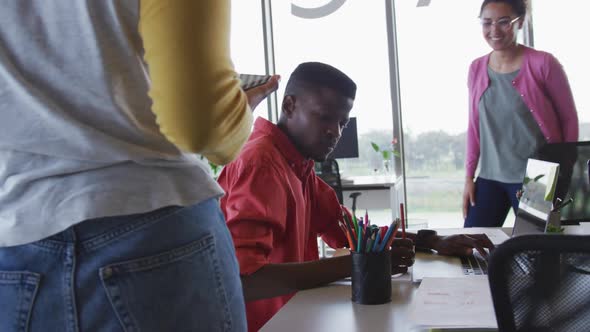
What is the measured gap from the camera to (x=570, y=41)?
5188 millimetres

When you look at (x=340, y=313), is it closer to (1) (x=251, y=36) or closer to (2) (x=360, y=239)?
(2) (x=360, y=239)

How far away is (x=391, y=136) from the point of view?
5.93 meters

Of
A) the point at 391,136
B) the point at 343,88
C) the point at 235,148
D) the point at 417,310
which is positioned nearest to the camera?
the point at 235,148

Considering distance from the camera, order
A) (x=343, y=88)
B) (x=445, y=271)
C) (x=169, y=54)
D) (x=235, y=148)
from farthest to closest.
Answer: (x=343, y=88) < (x=445, y=271) < (x=235, y=148) < (x=169, y=54)

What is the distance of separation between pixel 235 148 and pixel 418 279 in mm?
926

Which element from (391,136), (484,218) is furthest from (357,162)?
(484,218)

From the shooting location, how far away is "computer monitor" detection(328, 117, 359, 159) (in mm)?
5359

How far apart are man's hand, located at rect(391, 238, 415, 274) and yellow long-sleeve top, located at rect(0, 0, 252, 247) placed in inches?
38.5

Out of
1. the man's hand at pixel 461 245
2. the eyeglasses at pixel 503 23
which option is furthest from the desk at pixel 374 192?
the man's hand at pixel 461 245

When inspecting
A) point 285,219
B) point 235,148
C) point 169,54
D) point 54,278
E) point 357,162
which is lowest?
point 357,162

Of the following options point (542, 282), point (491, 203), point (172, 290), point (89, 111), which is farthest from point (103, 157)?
point (491, 203)

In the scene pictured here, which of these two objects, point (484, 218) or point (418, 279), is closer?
point (418, 279)

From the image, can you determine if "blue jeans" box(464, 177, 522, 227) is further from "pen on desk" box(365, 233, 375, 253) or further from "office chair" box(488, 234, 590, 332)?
"office chair" box(488, 234, 590, 332)

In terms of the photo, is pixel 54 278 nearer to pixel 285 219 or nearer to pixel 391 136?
pixel 285 219
